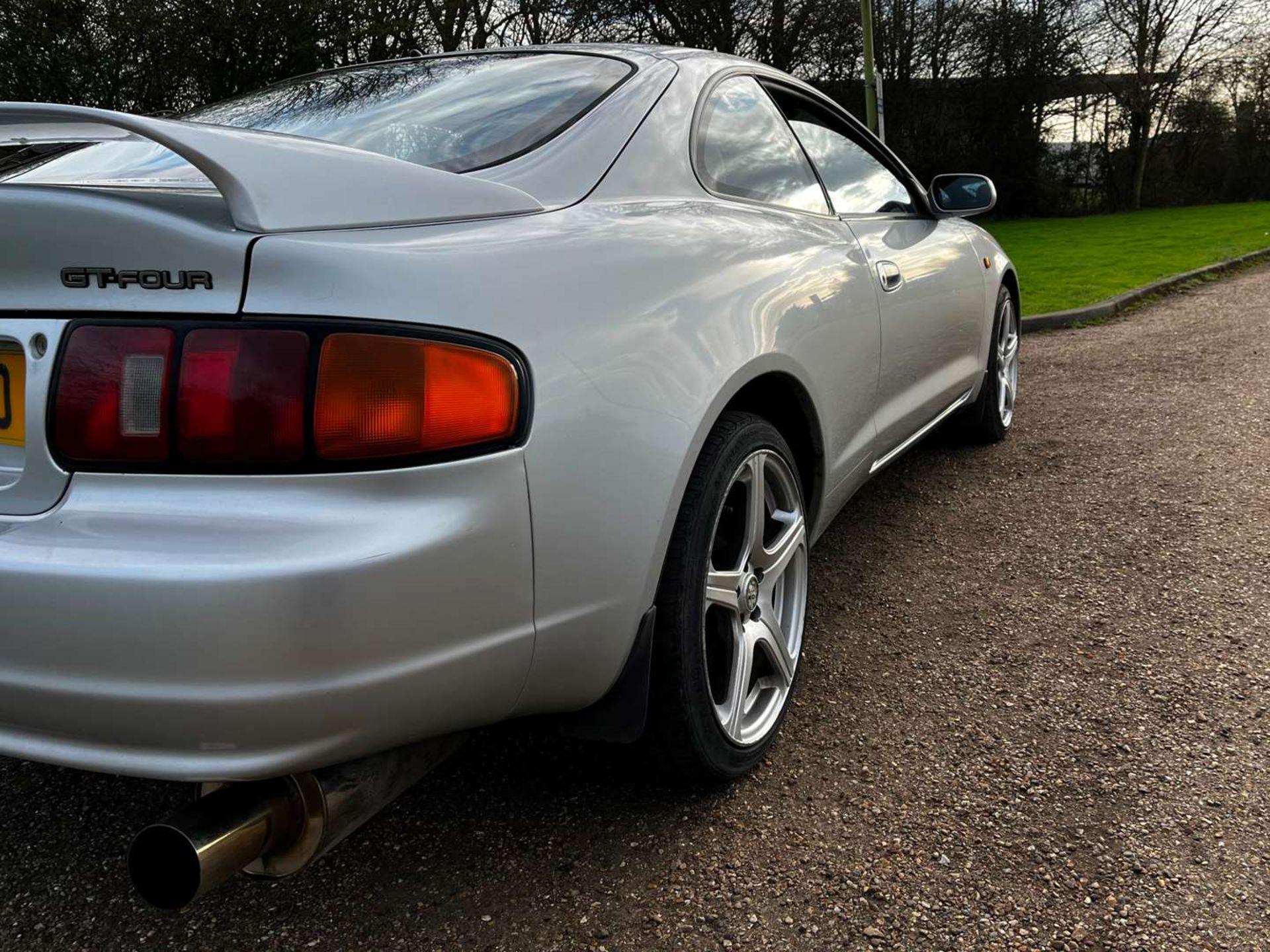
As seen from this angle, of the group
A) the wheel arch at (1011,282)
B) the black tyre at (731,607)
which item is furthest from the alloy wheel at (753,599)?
the wheel arch at (1011,282)

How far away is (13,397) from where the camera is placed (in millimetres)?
1415

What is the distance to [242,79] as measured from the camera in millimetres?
12656

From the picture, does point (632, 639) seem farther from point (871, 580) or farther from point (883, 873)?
point (871, 580)

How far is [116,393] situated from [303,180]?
1.26 ft

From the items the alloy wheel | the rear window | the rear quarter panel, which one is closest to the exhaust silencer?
the rear quarter panel

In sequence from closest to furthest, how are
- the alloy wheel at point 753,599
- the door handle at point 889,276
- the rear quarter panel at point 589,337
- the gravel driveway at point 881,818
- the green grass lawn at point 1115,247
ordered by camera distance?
1. the rear quarter panel at point 589,337
2. the gravel driveway at point 881,818
3. the alloy wheel at point 753,599
4. the door handle at point 889,276
5. the green grass lawn at point 1115,247

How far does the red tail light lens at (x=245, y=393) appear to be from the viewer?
4.36 feet

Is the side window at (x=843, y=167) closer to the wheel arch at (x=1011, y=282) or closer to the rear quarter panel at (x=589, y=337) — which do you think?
the rear quarter panel at (x=589, y=337)

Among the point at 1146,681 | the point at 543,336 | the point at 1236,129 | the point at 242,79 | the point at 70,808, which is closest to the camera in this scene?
the point at 543,336

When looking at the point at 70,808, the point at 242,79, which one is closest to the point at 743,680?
the point at 70,808

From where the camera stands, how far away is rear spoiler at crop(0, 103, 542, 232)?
135 cm

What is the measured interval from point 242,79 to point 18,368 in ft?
42.1

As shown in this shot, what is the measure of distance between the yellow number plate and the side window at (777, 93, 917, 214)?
6.96 ft

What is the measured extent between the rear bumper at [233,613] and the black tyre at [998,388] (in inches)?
136
